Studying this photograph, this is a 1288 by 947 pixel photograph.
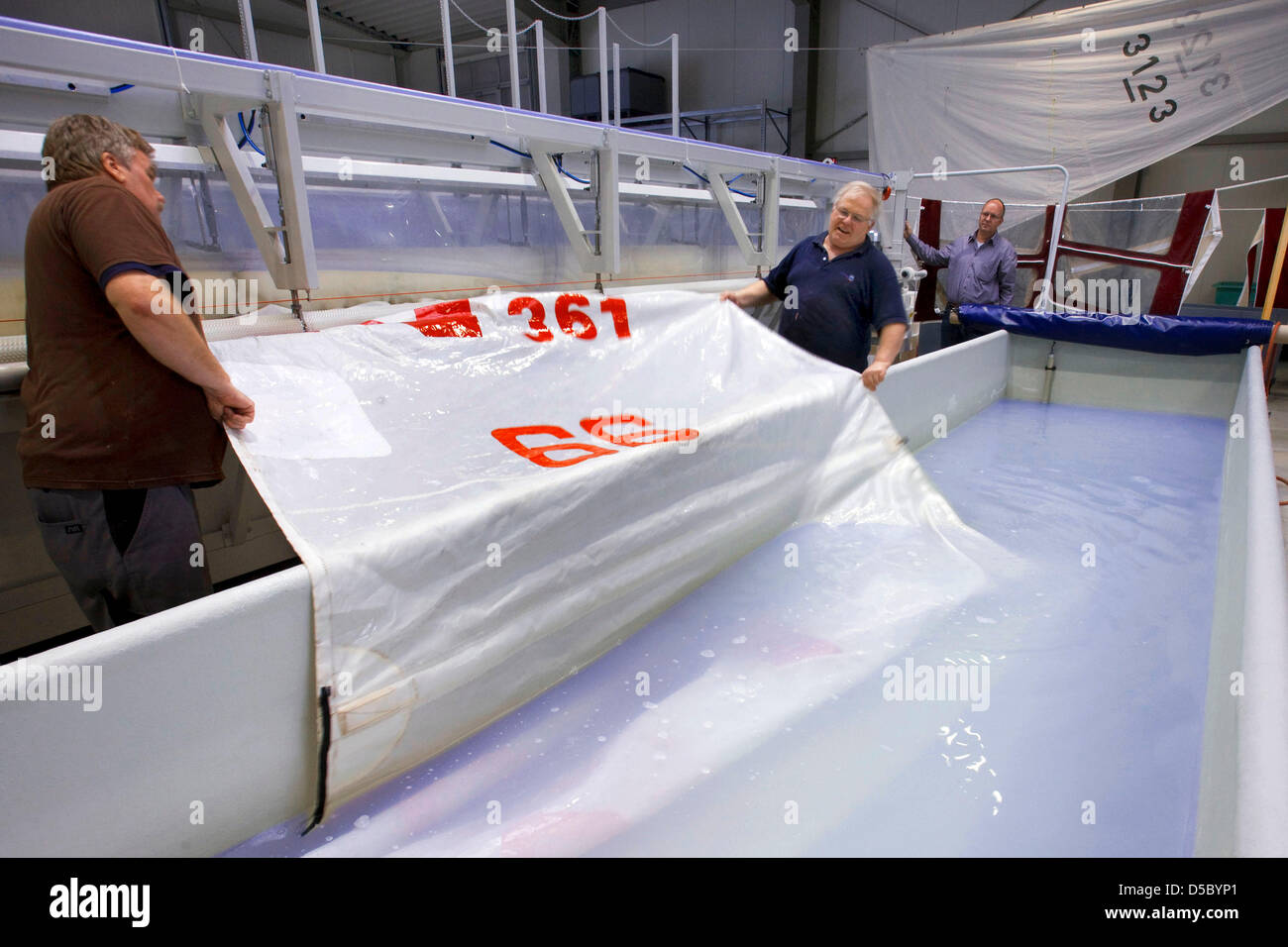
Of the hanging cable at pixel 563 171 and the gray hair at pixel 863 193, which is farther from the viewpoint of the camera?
the hanging cable at pixel 563 171

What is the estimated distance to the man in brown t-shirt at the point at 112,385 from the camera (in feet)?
3.34

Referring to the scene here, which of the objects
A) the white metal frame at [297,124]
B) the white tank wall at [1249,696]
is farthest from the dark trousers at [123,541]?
the white tank wall at [1249,696]

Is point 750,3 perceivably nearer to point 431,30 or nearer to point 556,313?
point 431,30

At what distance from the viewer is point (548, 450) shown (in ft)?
4.81

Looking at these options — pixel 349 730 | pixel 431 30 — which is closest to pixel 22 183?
pixel 349 730

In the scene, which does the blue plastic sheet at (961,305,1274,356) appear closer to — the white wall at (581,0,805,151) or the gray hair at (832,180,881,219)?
the gray hair at (832,180,881,219)

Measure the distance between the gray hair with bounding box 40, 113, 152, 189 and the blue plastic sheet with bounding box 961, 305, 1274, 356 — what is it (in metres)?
3.55

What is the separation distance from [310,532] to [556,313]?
0.99 metres

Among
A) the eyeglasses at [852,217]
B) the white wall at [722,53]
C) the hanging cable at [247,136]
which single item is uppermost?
the white wall at [722,53]

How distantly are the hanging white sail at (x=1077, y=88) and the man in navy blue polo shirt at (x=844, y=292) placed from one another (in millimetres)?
3497

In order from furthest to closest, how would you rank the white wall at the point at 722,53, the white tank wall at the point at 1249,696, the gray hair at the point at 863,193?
the white wall at the point at 722,53 < the gray hair at the point at 863,193 < the white tank wall at the point at 1249,696

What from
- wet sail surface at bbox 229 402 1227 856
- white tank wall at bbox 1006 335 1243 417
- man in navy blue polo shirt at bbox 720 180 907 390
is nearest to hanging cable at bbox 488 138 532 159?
man in navy blue polo shirt at bbox 720 180 907 390

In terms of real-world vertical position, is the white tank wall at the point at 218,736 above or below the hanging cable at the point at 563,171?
below

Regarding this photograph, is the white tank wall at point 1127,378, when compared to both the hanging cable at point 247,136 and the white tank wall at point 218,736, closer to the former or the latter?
the white tank wall at point 218,736
